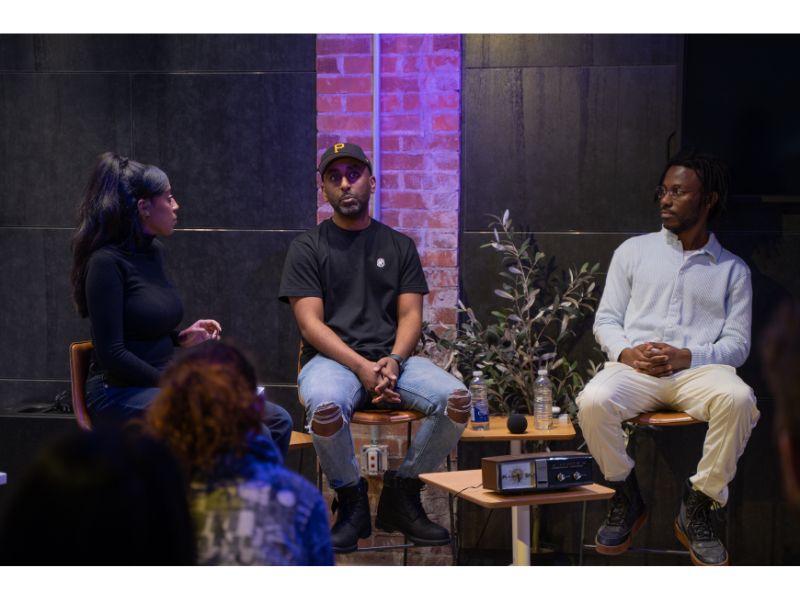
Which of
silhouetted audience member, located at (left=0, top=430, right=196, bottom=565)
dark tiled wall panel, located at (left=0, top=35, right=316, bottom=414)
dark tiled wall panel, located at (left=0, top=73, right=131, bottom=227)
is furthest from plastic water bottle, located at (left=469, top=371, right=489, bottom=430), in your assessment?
silhouetted audience member, located at (left=0, top=430, right=196, bottom=565)

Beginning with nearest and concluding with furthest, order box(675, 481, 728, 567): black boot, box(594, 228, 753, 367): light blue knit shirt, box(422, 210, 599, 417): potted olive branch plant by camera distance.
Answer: box(675, 481, 728, 567): black boot → box(594, 228, 753, 367): light blue knit shirt → box(422, 210, 599, 417): potted olive branch plant

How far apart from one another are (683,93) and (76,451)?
10.9 feet

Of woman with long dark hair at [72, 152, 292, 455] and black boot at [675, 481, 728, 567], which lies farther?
black boot at [675, 481, 728, 567]

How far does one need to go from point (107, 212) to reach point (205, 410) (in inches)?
67.7

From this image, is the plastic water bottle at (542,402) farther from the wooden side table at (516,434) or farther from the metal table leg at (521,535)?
the metal table leg at (521,535)

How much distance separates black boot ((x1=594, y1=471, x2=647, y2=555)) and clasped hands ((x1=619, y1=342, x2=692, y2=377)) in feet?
1.32

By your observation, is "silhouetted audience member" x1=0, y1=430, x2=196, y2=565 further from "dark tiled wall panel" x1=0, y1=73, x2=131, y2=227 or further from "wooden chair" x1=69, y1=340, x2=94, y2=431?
"dark tiled wall panel" x1=0, y1=73, x2=131, y2=227

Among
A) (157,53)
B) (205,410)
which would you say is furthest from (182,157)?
(205,410)

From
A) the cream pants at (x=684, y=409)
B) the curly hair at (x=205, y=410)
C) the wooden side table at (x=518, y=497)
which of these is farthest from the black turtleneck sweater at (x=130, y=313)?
the cream pants at (x=684, y=409)

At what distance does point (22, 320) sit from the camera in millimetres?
4469

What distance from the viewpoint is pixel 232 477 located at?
176 centimetres

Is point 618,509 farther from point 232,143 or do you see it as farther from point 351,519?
point 232,143

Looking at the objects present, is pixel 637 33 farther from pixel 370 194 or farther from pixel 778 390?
pixel 778 390

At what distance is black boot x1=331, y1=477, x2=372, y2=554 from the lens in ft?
11.2
